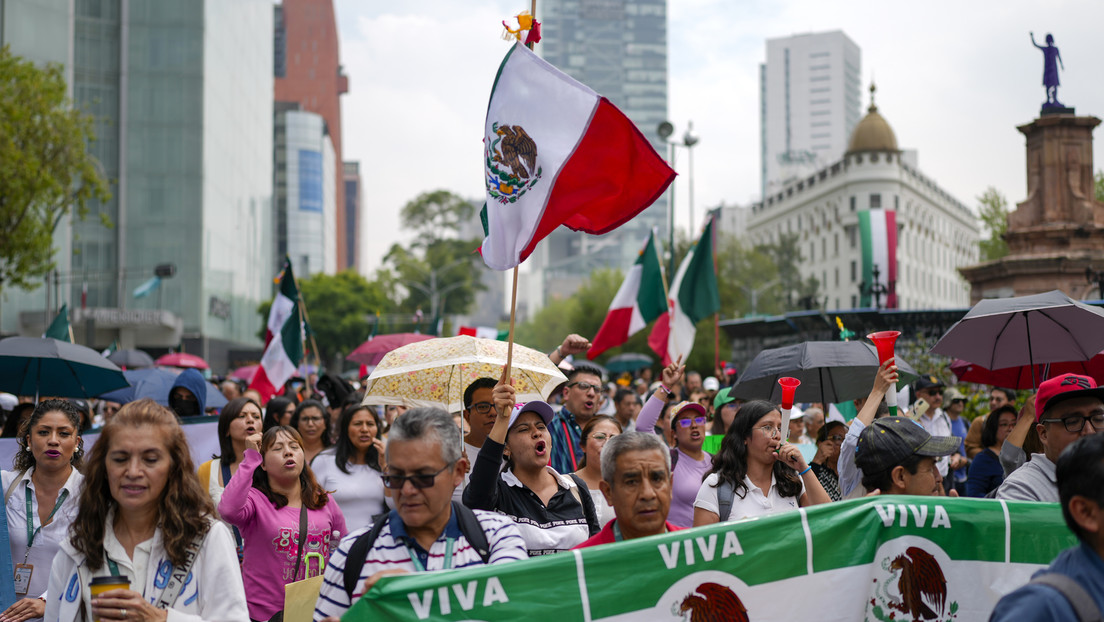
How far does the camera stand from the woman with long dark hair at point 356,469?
6246 millimetres

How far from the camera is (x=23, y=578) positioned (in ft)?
15.7

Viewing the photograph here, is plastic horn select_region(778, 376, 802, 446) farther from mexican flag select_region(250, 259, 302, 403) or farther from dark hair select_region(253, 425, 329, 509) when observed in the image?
mexican flag select_region(250, 259, 302, 403)

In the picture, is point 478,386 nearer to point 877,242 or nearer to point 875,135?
point 877,242

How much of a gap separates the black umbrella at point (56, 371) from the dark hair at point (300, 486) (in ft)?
12.1

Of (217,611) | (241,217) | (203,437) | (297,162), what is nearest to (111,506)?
(217,611)

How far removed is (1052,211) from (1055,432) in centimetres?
1898

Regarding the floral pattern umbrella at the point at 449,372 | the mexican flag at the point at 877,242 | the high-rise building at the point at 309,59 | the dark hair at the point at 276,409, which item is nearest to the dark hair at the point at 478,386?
the floral pattern umbrella at the point at 449,372

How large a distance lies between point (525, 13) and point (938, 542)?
3095 mm

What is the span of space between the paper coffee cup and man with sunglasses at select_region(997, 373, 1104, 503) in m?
3.53

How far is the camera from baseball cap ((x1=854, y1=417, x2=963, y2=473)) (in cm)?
434

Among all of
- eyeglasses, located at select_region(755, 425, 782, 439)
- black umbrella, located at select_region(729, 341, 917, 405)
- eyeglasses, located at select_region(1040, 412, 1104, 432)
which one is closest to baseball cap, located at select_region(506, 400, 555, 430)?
eyeglasses, located at select_region(755, 425, 782, 439)

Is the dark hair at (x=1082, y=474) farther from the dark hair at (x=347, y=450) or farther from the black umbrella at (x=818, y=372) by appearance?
the dark hair at (x=347, y=450)

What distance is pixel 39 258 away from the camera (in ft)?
79.7

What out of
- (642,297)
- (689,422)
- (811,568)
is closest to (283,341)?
(642,297)
